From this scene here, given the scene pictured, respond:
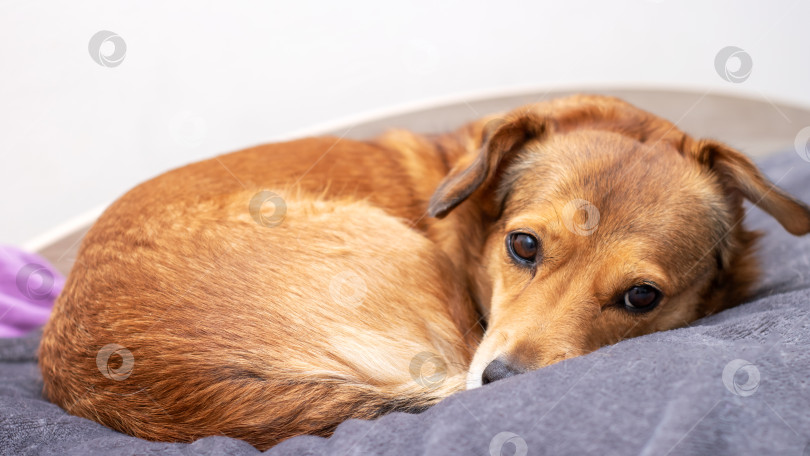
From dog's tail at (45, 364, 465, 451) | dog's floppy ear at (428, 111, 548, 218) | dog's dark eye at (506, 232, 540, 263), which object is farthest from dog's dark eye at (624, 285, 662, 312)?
dog's tail at (45, 364, 465, 451)

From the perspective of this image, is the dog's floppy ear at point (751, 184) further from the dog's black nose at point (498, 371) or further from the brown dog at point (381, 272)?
the dog's black nose at point (498, 371)

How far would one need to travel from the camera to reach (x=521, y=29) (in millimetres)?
4051

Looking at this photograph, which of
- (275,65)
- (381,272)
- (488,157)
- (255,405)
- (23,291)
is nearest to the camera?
(255,405)

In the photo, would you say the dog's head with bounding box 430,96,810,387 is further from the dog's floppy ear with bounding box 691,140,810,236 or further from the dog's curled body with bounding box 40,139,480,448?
the dog's curled body with bounding box 40,139,480,448

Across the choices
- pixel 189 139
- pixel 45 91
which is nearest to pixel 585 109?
pixel 189 139

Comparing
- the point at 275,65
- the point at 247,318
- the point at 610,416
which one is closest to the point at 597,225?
the point at 610,416

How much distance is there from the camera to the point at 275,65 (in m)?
3.86

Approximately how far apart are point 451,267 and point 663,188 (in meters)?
0.80

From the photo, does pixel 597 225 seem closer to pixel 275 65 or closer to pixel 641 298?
pixel 641 298

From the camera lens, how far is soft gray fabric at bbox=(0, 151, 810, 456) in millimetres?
1318

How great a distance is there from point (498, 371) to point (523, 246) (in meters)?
0.51

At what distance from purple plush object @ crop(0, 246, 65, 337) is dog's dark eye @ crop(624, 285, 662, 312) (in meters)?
2.67

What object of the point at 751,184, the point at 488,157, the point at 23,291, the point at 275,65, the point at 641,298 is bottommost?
the point at 641,298

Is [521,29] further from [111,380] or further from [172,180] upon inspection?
[111,380]
